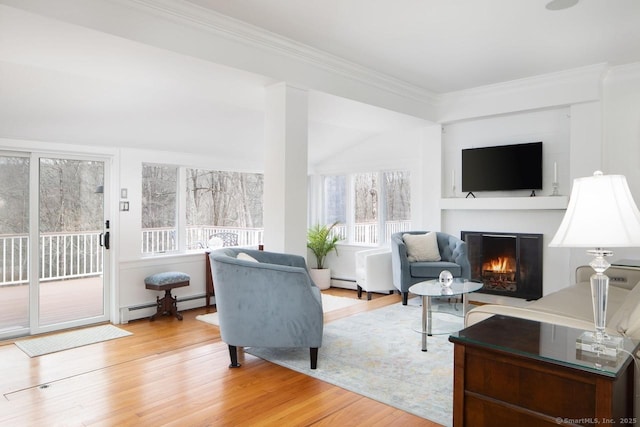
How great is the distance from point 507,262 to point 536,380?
416 cm

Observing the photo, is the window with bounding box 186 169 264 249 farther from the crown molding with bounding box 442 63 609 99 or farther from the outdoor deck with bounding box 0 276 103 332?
the crown molding with bounding box 442 63 609 99

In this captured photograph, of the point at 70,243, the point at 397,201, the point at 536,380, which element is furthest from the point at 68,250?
the point at 536,380

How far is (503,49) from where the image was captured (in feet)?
13.3

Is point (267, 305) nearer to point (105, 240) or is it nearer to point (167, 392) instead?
point (167, 392)

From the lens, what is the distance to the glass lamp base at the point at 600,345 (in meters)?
1.56

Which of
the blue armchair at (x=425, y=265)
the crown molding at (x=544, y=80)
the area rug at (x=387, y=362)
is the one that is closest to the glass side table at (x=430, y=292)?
the area rug at (x=387, y=362)

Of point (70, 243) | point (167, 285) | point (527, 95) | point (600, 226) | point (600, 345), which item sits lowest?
point (167, 285)

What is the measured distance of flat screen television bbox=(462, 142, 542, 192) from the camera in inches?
201

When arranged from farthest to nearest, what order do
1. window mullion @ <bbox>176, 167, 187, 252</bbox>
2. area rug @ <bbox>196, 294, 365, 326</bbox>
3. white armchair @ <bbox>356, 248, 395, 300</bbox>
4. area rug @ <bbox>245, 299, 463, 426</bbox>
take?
1. white armchair @ <bbox>356, 248, 395, 300</bbox>
2. window mullion @ <bbox>176, 167, 187, 252</bbox>
3. area rug @ <bbox>196, 294, 365, 326</bbox>
4. area rug @ <bbox>245, 299, 463, 426</bbox>

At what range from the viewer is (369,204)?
6938 millimetres

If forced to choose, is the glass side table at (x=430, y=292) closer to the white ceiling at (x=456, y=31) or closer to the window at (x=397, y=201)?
the white ceiling at (x=456, y=31)

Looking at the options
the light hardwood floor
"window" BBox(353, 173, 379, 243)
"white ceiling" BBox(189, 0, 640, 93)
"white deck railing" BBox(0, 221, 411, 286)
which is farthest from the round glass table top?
"white deck railing" BBox(0, 221, 411, 286)

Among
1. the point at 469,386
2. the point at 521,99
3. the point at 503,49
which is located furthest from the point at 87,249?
the point at 521,99

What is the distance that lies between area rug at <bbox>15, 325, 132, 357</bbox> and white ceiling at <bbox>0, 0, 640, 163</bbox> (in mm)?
2047
